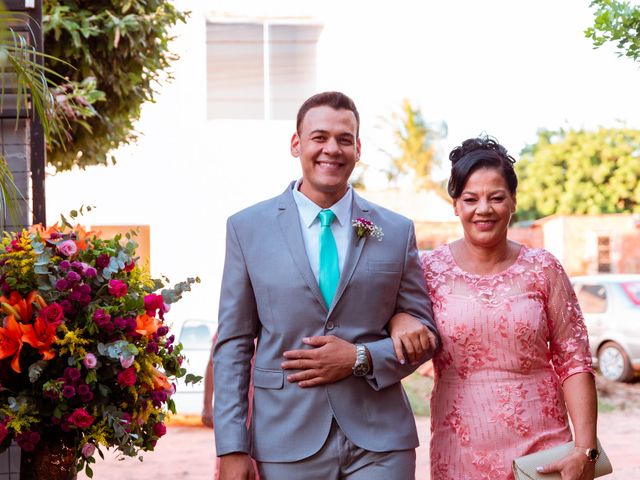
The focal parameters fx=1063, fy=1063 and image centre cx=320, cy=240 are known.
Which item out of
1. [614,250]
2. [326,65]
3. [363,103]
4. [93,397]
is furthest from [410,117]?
[93,397]

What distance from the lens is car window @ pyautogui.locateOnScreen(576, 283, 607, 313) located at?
16.4 m

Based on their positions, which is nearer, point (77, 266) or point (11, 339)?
point (11, 339)

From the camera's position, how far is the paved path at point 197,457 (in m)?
10.8

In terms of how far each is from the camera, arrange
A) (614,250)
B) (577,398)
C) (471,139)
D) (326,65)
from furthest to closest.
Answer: (614,250) < (326,65) < (471,139) < (577,398)

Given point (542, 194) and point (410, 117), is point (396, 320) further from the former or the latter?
point (542, 194)

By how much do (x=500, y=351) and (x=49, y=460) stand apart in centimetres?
182

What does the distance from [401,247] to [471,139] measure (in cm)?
56

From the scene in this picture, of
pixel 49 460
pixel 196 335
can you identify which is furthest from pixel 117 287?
pixel 196 335

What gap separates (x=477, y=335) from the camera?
11.4 ft

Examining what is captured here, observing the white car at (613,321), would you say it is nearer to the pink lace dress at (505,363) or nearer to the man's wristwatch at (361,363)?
the pink lace dress at (505,363)

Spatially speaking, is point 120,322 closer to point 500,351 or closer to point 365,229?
point 365,229

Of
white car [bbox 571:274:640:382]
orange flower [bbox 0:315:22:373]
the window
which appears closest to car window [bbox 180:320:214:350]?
the window

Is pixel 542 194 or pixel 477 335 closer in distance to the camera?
pixel 477 335

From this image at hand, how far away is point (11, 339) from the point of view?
12.8 ft
